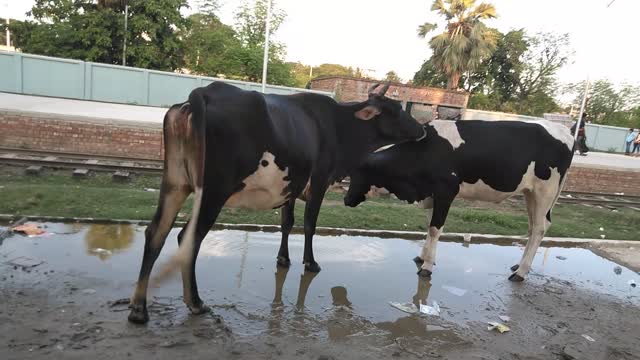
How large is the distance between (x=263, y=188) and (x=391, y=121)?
6.31ft

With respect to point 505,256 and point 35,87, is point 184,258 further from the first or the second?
point 35,87

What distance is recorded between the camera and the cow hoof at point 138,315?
3559 mm

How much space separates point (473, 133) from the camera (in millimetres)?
5680

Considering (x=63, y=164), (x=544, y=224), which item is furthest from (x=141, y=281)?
(x=63, y=164)

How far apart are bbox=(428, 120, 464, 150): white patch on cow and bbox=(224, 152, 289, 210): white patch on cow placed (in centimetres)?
241

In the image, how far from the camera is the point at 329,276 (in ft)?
16.8

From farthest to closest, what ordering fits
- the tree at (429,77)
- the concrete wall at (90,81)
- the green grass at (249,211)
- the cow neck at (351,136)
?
1. the tree at (429,77)
2. the concrete wall at (90,81)
3. the green grass at (249,211)
4. the cow neck at (351,136)

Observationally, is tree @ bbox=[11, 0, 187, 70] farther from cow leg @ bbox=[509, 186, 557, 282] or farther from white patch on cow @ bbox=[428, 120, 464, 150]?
cow leg @ bbox=[509, 186, 557, 282]

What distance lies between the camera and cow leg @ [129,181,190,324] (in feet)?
11.8

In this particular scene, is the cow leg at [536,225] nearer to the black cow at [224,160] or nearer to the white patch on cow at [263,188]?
the black cow at [224,160]

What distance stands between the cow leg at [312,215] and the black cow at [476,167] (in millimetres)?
1204

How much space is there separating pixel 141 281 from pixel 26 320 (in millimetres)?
848

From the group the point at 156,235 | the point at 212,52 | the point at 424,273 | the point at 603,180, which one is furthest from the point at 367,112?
the point at 212,52

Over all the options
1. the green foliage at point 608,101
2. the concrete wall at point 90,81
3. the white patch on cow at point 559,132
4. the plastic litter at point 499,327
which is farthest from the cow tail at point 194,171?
the green foliage at point 608,101
